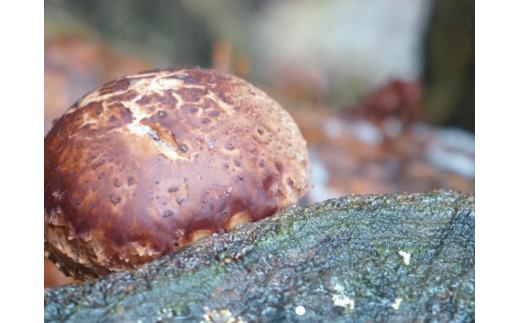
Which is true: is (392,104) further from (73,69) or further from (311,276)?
(311,276)

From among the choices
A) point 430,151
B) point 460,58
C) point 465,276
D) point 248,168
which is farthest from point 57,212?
point 460,58

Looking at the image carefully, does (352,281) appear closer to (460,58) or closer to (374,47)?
(460,58)

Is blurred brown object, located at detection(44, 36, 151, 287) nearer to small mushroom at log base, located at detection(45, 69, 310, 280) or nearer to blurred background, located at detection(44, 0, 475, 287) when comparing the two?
blurred background, located at detection(44, 0, 475, 287)

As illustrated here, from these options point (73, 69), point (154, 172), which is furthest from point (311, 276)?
point (73, 69)

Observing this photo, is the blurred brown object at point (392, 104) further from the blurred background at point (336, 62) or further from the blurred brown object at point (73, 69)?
the blurred brown object at point (73, 69)

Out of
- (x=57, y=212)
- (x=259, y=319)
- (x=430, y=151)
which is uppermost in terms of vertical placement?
(x=430, y=151)

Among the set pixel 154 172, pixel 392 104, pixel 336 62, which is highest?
pixel 336 62
